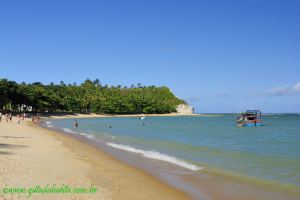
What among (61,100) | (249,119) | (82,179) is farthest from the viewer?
(61,100)

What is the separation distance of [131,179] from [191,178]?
2815 millimetres

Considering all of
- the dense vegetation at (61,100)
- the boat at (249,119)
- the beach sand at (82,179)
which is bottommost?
the beach sand at (82,179)

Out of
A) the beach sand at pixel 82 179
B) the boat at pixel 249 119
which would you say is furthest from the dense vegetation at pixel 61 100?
the beach sand at pixel 82 179

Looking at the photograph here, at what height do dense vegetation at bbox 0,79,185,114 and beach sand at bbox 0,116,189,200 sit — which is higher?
dense vegetation at bbox 0,79,185,114

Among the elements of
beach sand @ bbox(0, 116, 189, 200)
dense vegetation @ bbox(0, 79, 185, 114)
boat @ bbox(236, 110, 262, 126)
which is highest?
dense vegetation @ bbox(0, 79, 185, 114)

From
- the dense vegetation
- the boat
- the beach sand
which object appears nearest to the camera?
the beach sand

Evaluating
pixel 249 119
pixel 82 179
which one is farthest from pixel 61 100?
pixel 82 179

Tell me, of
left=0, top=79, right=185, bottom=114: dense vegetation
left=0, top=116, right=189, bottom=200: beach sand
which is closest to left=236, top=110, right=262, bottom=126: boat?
left=0, top=79, right=185, bottom=114: dense vegetation

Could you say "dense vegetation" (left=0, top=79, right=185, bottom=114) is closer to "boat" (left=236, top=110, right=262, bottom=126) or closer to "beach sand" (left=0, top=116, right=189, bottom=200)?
"boat" (left=236, top=110, right=262, bottom=126)

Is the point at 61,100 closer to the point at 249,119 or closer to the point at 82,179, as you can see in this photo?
the point at 249,119

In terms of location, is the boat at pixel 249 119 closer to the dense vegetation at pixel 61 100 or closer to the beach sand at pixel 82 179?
the dense vegetation at pixel 61 100

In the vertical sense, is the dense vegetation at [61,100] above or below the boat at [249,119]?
above

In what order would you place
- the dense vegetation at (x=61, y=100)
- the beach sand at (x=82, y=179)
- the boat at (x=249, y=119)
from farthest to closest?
the dense vegetation at (x=61, y=100) < the boat at (x=249, y=119) < the beach sand at (x=82, y=179)

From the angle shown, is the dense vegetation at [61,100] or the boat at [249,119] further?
the dense vegetation at [61,100]
